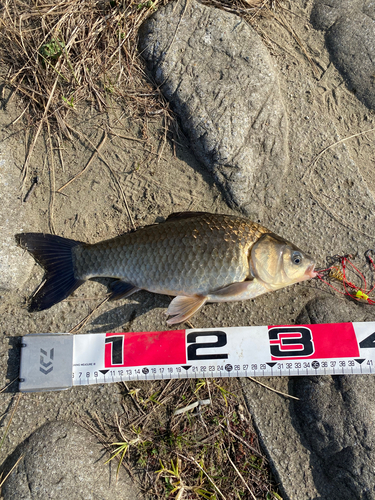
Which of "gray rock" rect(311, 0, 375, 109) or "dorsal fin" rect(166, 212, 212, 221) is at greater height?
"gray rock" rect(311, 0, 375, 109)

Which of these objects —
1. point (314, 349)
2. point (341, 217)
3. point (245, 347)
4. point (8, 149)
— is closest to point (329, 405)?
point (314, 349)

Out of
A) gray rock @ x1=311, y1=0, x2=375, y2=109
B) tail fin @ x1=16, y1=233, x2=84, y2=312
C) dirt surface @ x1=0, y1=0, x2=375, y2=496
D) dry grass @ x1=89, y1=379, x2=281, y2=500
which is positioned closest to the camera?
dry grass @ x1=89, y1=379, x2=281, y2=500

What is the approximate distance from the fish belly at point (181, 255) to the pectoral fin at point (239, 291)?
0.14 ft

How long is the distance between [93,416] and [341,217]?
294 cm

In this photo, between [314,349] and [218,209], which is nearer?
[314,349]

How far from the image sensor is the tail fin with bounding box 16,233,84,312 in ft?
9.54

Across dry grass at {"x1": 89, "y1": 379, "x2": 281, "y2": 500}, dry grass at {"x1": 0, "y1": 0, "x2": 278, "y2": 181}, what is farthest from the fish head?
dry grass at {"x1": 0, "y1": 0, "x2": 278, "y2": 181}

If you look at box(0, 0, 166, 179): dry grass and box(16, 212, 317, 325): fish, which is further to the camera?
box(0, 0, 166, 179): dry grass

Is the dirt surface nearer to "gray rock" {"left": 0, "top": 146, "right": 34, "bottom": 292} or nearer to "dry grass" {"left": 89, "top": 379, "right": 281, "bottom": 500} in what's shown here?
"gray rock" {"left": 0, "top": 146, "right": 34, "bottom": 292}

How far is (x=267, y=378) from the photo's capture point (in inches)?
116

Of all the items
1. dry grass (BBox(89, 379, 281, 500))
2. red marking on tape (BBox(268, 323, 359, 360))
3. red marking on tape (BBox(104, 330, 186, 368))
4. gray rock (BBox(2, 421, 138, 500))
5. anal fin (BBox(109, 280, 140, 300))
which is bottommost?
gray rock (BBox(2, 421, 138, 500))

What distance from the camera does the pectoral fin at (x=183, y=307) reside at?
2.67 meters

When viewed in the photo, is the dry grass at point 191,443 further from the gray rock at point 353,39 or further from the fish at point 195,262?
the gray rock at point 353,39

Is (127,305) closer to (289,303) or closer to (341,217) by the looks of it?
(289,303)
